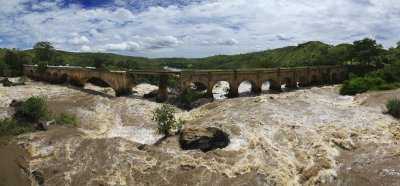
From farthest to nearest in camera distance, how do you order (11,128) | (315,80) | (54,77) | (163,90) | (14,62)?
(14,62) → (315,80) → (54,77) → (163,90) → (11,128)

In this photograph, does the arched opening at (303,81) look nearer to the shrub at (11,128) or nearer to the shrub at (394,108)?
the shrub at (394,108)

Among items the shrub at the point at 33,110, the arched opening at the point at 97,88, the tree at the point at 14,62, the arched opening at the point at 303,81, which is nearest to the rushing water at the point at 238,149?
the shrub at the point at 33,110

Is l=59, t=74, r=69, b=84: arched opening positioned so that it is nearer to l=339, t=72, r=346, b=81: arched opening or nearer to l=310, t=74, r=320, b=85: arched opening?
l=310, t=74, r=320, b=85: arched opening

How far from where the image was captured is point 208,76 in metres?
57.7

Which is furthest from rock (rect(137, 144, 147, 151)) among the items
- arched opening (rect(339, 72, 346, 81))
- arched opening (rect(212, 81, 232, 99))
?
arched opening (rect(339, 72, 346, 81))

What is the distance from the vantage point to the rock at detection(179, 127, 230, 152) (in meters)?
32.0

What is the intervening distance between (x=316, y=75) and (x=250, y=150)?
52034 mm

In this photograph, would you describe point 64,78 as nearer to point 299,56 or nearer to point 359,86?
point 359,86

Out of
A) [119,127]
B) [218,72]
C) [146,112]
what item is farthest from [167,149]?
[218,72]

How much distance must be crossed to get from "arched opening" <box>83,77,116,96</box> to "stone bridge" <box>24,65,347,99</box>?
1.45 meters

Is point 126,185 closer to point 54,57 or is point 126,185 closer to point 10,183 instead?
point 10,183

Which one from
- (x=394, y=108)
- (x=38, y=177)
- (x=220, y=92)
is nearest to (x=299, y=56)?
(x=220, y=92)

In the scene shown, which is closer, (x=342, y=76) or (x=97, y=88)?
(x=97, y=88)

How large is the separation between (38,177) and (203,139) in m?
13.5
